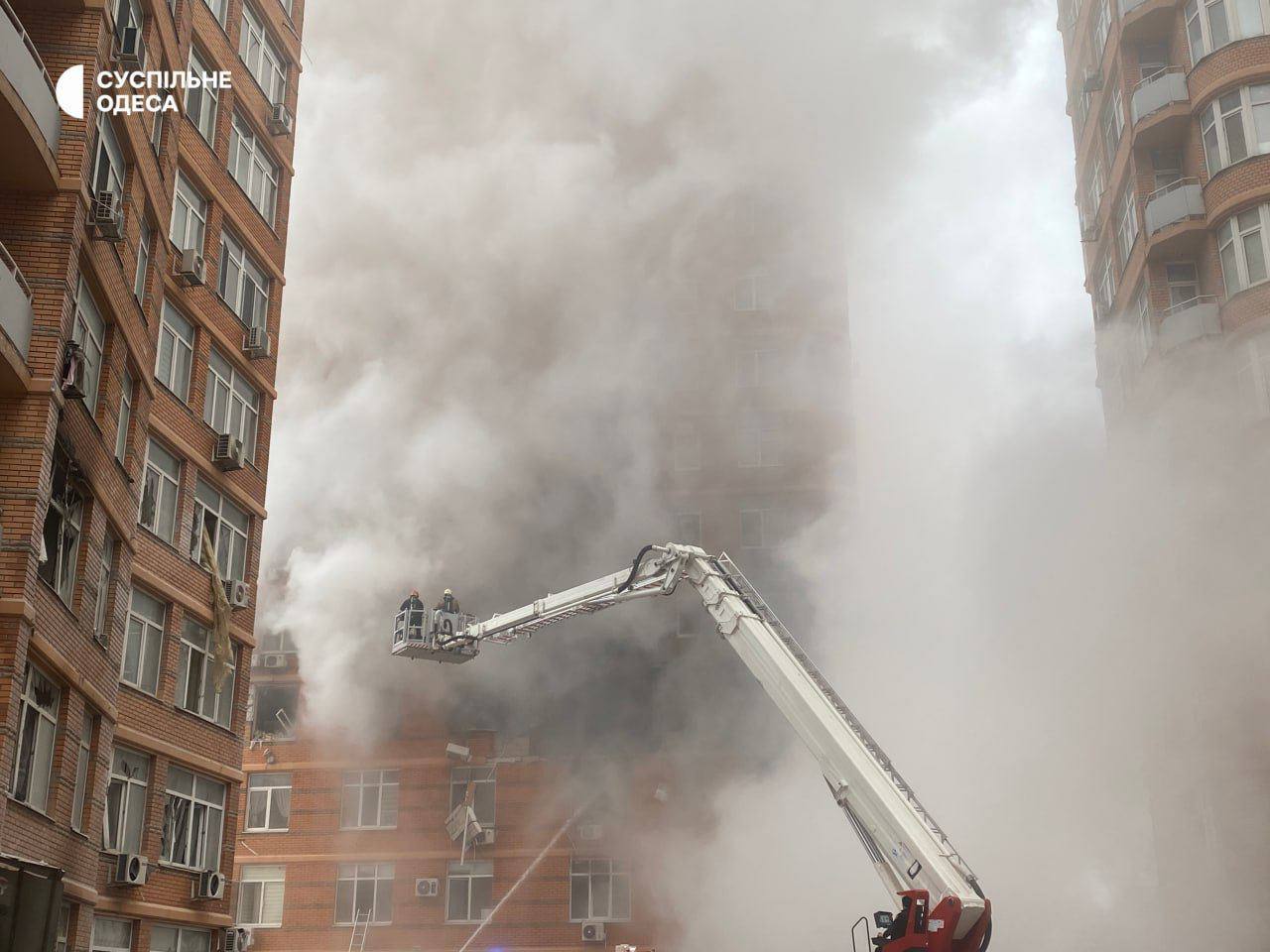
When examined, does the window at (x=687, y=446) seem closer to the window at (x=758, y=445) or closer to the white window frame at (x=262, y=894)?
the window at (x=758, y=445)

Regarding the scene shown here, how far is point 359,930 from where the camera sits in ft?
114

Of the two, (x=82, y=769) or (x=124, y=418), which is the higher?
(x=124, y=418)

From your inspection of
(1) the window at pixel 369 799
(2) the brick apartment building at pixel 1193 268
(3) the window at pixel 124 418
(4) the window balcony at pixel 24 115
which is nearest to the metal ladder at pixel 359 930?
(1) the window at pixel 369 799

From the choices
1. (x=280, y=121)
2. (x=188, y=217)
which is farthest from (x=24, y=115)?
(x=280, y=121)

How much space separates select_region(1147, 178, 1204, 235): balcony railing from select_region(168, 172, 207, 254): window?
19109mm

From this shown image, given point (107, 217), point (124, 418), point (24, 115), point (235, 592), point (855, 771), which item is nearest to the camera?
point (24, 115)

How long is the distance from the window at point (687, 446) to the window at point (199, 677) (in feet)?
67.9

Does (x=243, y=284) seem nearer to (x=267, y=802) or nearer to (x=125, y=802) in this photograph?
(x=125, y=802)

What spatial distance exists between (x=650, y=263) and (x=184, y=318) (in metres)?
22.1

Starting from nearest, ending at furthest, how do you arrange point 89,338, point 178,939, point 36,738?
1. point 36,738
2. point 89,338
3. point 178,939

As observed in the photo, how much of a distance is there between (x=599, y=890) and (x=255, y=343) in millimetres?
18287

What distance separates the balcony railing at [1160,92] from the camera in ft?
94.8

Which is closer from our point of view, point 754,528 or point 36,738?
point 36,738

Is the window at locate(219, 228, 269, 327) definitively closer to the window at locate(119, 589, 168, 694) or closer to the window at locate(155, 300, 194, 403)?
the window at locate(155, 300, 194, 403)
